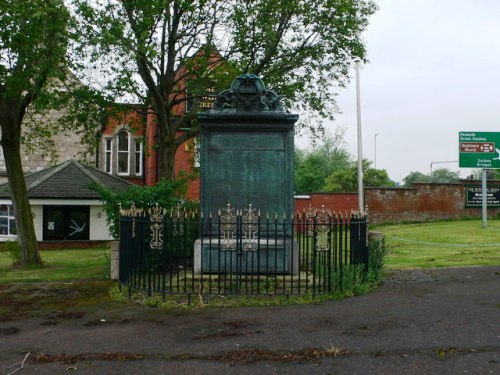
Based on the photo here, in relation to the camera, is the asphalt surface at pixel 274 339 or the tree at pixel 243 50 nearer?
the asphalt surface at pixel 274 339

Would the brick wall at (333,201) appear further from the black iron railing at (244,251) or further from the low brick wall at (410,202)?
the black iron railing at (244,251)

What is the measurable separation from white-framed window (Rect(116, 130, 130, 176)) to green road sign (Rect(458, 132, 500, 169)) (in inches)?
806

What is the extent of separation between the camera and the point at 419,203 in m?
30.2

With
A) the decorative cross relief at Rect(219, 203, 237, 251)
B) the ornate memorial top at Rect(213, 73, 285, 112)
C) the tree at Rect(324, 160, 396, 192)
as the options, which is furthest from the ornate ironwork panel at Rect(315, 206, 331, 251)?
the tree at Rect(324, 160, 396, 192)

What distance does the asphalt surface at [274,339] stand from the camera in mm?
5254

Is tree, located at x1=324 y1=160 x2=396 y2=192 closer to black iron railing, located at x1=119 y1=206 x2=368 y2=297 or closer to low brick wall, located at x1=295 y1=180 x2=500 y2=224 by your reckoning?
low brick wall, located at x1=295 y1=180 x2=500 y2=224

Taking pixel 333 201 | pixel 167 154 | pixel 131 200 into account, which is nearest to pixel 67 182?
pixel 167 154

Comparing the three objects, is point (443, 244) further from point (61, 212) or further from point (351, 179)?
point (351, 179)

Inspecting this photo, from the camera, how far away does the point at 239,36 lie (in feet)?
60.8

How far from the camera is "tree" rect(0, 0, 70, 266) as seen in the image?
12.5 meters

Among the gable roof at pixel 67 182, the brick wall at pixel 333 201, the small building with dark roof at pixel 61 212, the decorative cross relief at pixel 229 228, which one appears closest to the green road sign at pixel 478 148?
the brick wall at pixel 333 201

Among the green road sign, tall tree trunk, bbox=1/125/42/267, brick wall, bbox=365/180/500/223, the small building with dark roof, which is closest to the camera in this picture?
tall tree trunk, bbox=1/125/42/267

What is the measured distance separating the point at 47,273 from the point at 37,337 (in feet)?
26.9

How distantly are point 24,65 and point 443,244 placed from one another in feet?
52.0
